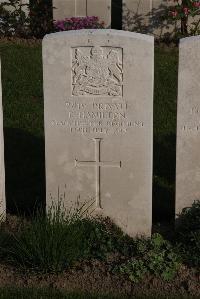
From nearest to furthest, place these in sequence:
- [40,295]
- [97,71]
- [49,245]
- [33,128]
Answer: [40,295]
[49,245]
[97,71]
[33,128]

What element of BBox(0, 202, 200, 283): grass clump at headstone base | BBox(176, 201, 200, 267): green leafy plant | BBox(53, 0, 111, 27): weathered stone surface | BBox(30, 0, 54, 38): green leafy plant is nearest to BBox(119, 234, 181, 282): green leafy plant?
BBox(0, 202, 200, 283): grass clump at headstone base

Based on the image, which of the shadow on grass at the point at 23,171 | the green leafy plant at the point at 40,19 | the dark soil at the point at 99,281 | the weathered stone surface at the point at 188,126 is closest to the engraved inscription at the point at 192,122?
the weathered stone surface at the point at 188,126

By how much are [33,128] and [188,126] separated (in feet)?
11.2

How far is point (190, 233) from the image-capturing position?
6.05m

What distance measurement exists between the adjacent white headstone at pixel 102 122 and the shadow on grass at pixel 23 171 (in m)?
0.66

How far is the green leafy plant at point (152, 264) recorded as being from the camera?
563 cm

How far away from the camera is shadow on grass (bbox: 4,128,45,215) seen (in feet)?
23.6

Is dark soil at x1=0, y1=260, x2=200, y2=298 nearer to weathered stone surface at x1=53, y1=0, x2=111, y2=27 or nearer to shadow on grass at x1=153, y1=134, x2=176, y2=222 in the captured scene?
shadow on grass at x1=153, y1=134, x2=176, y2=222

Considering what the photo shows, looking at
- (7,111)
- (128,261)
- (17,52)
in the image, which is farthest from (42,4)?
(128,261)

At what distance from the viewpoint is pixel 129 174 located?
625cm

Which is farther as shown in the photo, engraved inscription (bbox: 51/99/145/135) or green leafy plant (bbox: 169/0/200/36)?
green leafy plant (bbox: 169/0/200/36)

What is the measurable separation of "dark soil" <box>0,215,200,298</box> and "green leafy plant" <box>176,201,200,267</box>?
0.37 ft

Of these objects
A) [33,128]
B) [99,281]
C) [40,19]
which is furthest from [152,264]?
[40,19]

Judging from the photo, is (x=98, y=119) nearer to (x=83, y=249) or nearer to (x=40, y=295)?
(x=83, y=249)
